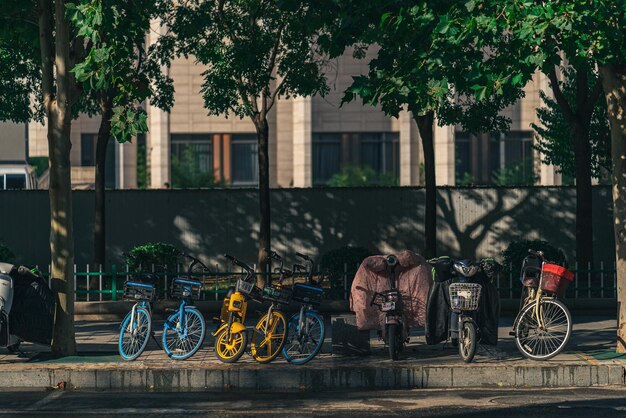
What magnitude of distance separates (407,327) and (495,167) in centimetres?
4273

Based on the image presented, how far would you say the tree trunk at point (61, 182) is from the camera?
14.0 metres

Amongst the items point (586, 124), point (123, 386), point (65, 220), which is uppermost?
point (586, 124)

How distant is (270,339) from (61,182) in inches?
125

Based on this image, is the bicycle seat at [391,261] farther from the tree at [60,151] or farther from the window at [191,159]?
the window at [191,159]

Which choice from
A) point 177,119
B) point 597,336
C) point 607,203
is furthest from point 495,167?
point 597,336

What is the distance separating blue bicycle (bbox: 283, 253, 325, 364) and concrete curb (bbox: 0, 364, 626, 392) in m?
0.56

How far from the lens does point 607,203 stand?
25422 mm

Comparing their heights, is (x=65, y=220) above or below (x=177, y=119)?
below

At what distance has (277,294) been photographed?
1380cm

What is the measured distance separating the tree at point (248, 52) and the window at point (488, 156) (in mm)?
31350

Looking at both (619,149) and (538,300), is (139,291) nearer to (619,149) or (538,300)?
(538,300)

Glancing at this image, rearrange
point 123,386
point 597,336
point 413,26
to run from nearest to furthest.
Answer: point 123,386, point 413,26, point 597,336

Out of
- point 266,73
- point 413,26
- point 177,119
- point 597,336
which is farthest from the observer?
point 177,119

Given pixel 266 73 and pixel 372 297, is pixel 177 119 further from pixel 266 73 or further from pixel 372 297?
pixel 372 297
